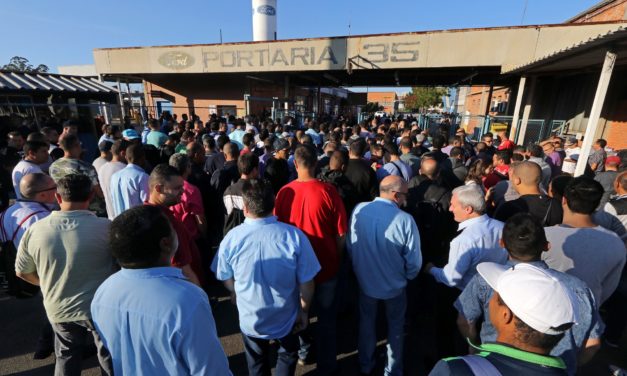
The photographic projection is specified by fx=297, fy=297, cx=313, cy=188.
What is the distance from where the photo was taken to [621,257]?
2.09 metres

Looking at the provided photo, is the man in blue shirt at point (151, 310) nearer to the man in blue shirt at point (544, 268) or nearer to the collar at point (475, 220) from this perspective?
the man in blue shirt at point (544, 268)

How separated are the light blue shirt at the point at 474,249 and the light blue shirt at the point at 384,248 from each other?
28 cm

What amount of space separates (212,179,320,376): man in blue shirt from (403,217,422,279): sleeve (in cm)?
79

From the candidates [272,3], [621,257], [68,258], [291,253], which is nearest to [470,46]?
[621,257]

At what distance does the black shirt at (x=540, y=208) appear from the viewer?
291cm

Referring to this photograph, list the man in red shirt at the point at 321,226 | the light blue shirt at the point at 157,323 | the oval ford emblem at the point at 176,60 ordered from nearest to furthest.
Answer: the light blue shirt at the point at 157,323 < the man in red shirt at the point at 321,226 < the oval ford emblem at the point at 176,60

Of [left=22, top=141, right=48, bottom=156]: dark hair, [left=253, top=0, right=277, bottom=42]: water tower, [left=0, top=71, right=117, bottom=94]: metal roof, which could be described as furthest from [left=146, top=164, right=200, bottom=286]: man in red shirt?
[left=253, top=0, right=277, bottom=42]: water tower

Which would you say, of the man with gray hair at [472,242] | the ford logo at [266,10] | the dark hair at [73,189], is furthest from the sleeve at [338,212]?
the ford logo at [266,10]

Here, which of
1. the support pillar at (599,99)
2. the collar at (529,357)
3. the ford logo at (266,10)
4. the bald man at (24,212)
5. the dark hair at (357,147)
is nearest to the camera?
the collar at (529,357)

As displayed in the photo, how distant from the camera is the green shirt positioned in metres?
2.02

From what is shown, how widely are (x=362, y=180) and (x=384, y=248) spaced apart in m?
1.66

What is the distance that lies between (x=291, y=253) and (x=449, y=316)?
1.67 meters

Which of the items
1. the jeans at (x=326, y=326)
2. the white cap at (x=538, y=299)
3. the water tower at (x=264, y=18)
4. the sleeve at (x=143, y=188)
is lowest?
the jeans at (x=326, y=326)

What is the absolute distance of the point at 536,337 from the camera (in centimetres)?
105
